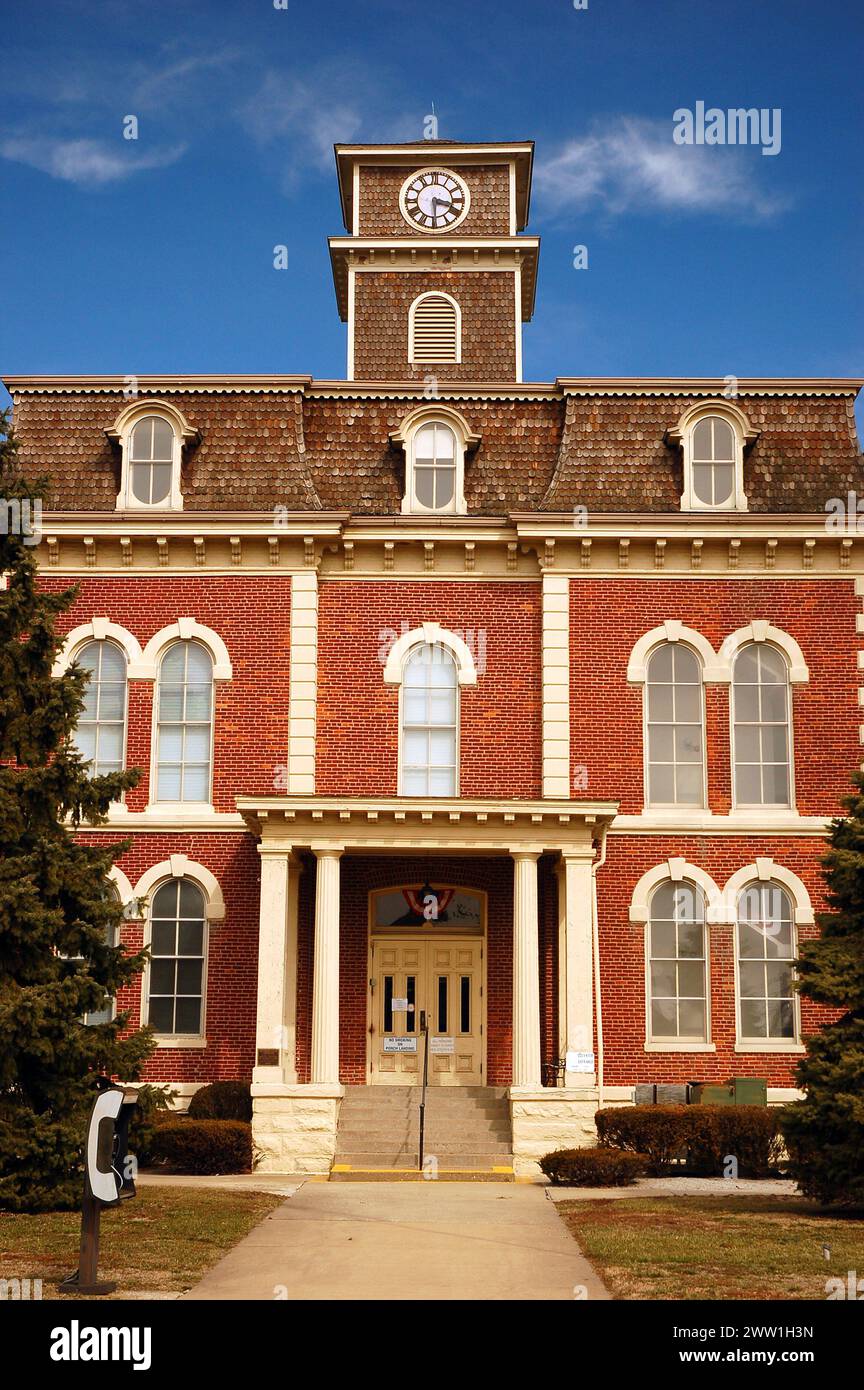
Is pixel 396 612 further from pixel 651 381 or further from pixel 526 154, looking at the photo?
pixel 526 154

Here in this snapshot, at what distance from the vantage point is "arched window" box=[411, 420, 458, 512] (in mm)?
26078

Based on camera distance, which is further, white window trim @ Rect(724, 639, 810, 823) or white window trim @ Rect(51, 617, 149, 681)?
white window trim @ Rect(51, 617, 149, 681)

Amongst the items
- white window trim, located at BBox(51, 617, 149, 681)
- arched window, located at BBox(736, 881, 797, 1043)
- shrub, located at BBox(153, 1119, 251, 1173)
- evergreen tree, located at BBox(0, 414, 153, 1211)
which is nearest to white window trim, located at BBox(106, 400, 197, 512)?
white window trim, located at BBox(51, 617, 149, 681)

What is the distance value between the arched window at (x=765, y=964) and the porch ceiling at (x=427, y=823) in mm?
3298

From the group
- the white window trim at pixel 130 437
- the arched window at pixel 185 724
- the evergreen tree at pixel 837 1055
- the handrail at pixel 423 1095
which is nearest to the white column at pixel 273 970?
the handrail at pixel 423 1095

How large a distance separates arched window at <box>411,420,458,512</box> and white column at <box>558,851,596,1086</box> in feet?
21.7

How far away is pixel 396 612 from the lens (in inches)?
1008

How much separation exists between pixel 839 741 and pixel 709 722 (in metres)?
2.08

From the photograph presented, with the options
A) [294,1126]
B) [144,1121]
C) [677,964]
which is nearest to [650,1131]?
[677,964]

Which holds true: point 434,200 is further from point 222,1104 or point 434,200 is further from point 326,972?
point 222,1104

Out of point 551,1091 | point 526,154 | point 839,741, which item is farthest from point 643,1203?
point 526,154

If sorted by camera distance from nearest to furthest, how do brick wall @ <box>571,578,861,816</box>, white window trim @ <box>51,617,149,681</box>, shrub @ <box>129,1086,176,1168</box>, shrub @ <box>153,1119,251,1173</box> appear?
shrub @ <box>129,1086,176,1168</box> < shrub @ <box>153,1119,251,1173</box> < brick wall @ <box>571,578,861,816</box> < white window trim @ <box>51,617,149,681</box>

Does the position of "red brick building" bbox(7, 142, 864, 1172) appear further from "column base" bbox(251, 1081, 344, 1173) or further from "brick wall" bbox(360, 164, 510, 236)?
"brick wall" bbox(360, 164, 510, 236)
